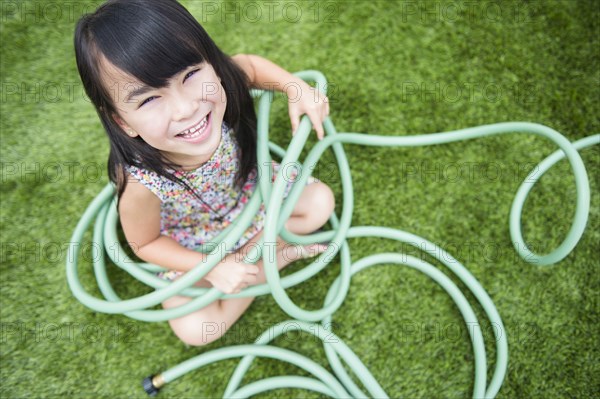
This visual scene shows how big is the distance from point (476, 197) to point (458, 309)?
0.36m

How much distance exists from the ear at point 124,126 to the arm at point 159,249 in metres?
0.15

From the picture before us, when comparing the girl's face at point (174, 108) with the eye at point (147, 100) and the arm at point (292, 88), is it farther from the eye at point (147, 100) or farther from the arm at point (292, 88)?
the arm at point (292, 88)

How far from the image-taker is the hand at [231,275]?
43.7 inches

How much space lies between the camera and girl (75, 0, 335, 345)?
79 centimetres

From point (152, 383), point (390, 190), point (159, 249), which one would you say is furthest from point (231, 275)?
point (390, 190)

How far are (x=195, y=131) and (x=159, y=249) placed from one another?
0.35 metres

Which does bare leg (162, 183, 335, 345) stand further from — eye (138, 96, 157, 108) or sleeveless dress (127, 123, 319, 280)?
eye (138, 96, 157, 108)

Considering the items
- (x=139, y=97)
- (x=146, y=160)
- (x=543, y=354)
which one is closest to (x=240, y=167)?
(x=146, y=160)

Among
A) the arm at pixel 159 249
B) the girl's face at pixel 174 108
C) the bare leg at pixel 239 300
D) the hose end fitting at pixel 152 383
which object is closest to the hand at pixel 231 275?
the arm at pixel 159 249

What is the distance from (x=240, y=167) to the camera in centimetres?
122

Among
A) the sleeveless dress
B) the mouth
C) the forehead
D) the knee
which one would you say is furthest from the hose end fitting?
the forehead

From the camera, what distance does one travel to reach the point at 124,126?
916mm

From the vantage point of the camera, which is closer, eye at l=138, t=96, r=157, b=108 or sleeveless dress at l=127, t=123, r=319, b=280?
eye at l=138, t=96, r=157, b=108

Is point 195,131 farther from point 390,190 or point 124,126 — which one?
point 390,190
